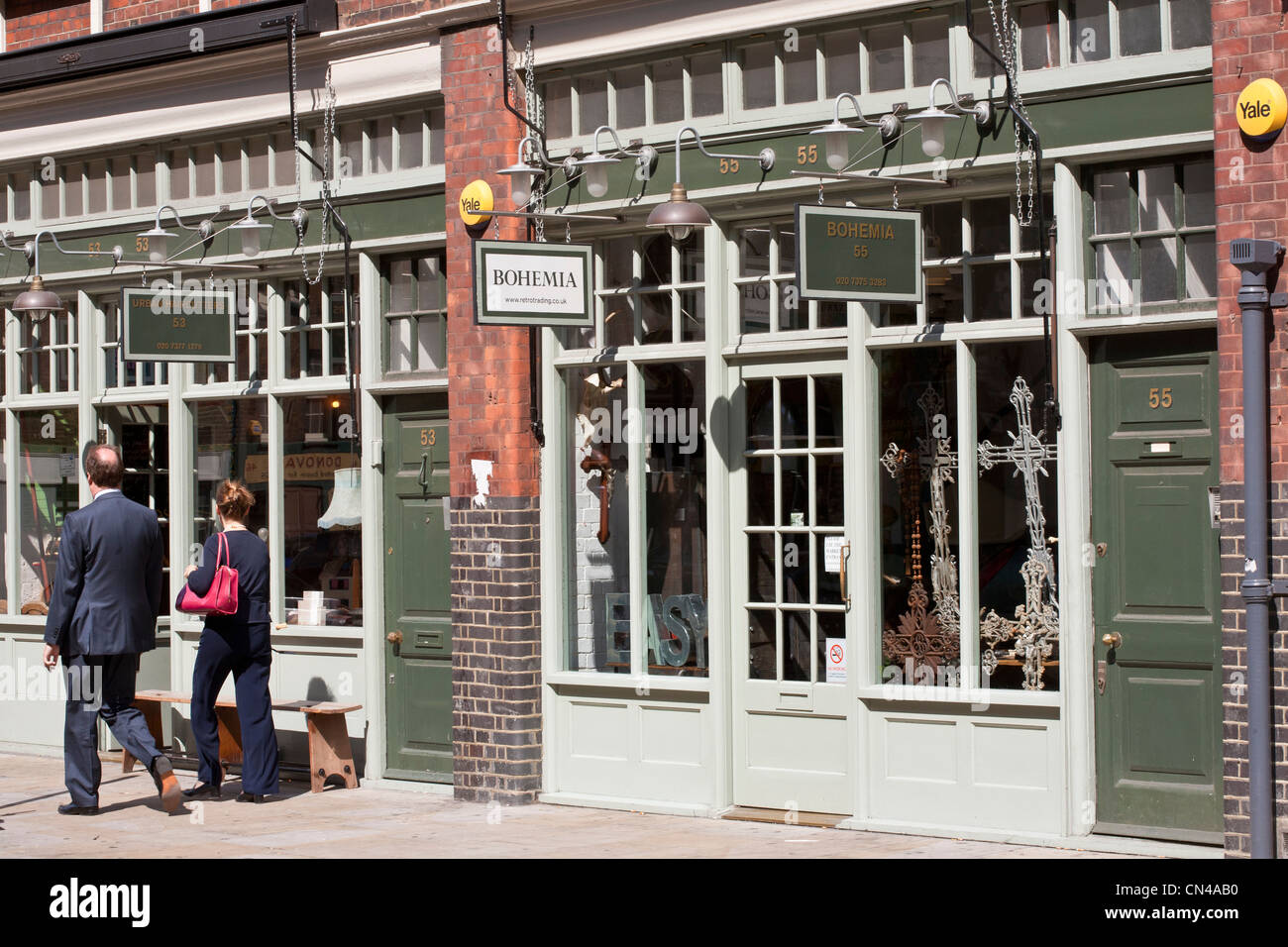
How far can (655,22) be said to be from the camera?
970 centimetres

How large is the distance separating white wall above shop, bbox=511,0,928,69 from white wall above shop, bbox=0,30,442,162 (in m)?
0.88

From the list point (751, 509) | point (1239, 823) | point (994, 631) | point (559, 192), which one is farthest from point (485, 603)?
point (1239, 823)

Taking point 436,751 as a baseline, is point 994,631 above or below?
above

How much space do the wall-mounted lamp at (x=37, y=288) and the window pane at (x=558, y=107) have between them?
395 centimetres

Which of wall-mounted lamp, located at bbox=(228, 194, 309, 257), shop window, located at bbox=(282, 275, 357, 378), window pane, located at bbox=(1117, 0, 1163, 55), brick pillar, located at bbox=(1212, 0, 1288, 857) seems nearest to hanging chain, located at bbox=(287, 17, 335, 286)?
wall-mounted lamp, located at bbox=(228, 194, 309, 257)

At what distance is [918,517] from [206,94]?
6163mm

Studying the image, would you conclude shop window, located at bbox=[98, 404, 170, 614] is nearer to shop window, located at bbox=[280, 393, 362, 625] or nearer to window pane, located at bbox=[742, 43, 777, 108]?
shop window, located at bbox=[280, 393, 362, 625]

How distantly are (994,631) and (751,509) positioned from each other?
1632 mm

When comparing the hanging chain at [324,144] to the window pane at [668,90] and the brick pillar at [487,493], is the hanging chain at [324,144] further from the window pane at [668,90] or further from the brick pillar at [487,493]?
the window pane at [668,90]

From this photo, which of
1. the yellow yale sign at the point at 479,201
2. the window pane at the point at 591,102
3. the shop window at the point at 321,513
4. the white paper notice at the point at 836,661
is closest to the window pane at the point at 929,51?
the window pane at the point at 591,102

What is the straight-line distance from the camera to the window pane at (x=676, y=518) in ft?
32.1

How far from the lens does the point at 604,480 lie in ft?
33.5

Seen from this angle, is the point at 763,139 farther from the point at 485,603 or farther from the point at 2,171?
the point at 2,171

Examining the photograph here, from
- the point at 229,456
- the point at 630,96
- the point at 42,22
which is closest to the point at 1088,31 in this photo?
the point at 630,96
